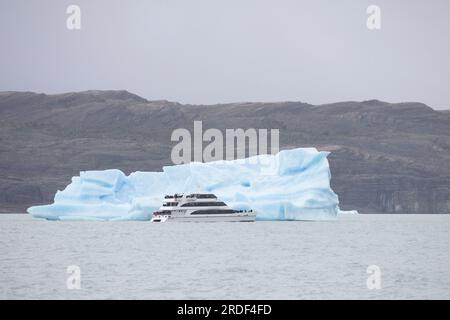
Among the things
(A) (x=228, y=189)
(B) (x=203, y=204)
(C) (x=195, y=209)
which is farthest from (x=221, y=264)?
(A) (x=228, y=189)

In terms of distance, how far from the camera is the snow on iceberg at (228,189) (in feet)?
194

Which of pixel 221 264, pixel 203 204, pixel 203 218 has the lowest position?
pixel 203 218

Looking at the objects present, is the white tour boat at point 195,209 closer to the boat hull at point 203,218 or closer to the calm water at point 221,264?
the boat hull at point 203,218

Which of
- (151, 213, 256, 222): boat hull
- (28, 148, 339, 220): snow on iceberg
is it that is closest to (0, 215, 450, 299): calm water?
(151, 213, 256, 222): boat hull

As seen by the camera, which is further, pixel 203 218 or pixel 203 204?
pixel 203 218

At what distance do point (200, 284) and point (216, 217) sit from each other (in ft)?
99.7

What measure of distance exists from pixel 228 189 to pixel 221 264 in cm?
2626

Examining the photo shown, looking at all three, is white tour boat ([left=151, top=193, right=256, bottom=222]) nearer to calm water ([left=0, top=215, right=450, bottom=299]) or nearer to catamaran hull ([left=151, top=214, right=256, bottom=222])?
catamaran hull ([left=151, top=214, right=256, bottom=222])

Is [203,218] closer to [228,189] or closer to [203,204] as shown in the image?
[203,204]

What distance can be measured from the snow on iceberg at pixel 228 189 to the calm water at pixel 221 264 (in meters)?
3.90

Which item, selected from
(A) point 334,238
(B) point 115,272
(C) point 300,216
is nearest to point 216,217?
(C) point 300,216

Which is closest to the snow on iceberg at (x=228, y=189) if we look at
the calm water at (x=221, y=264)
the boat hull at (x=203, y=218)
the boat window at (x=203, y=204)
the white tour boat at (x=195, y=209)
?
the boat hull at (x=203, y=218)

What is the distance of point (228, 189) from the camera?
6162 centimetres
